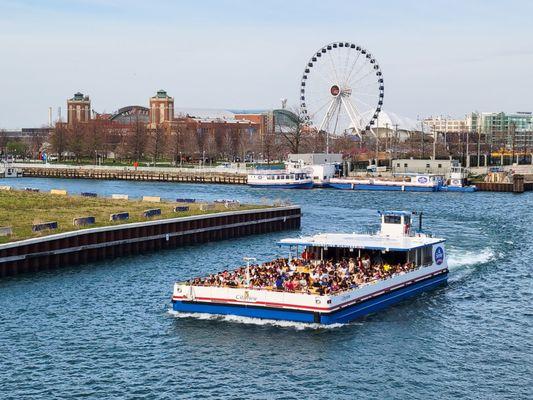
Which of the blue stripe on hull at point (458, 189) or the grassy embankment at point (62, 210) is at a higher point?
the grassy embankment at point (62, 210)

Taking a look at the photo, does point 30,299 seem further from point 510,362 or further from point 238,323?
point 510,362

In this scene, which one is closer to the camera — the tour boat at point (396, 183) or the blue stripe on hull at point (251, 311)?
the blue stripe on hull at point (251, 311)

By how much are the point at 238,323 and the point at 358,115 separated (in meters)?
152

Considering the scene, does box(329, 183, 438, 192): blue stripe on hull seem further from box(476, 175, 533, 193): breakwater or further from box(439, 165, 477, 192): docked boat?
box(476, 175, 533, 193): breakwater

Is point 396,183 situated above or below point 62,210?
above

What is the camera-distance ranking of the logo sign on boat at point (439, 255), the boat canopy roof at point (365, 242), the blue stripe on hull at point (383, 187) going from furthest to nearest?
1. the blue stripe on hull at point (383, 187)
2. the logo sign on boat at point (439, 255)
3. the boat canopy roof at point (365, 242)

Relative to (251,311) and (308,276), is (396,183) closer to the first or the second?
(308,276)

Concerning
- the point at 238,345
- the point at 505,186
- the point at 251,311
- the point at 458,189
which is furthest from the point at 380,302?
the point at 505,186

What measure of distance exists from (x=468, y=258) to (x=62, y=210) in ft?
130

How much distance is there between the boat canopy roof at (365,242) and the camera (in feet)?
192

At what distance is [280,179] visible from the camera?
17362 centimetres

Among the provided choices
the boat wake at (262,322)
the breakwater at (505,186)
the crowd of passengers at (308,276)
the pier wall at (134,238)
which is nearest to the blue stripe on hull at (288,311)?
the boat wake at (262,322)

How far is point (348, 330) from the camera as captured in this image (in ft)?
162

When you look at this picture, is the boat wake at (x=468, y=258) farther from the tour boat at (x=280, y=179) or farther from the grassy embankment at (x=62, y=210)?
the tour boat at (x=280, y=179)
